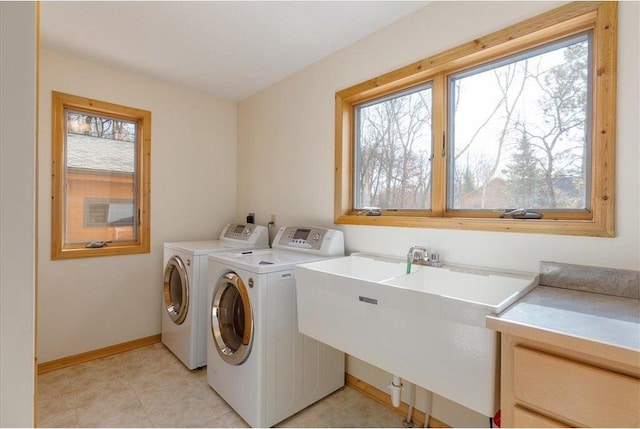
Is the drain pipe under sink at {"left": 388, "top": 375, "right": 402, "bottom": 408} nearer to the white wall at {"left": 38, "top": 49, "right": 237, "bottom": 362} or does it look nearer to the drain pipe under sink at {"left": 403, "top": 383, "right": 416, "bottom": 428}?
the drain pipe under sink at {"left": 403, "top": 383, "right": 416, "bottom": 428}

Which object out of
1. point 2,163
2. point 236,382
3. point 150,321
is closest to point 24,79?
point 2,163

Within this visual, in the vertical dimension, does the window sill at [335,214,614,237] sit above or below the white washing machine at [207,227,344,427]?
above

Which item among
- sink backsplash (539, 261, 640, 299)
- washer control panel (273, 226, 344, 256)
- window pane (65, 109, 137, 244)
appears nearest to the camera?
sink backsplash (539, 261, 640, 299)

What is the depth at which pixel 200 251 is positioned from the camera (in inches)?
91.4

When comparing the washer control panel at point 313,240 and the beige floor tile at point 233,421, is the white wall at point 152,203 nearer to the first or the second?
the washer control panel at point 313,240

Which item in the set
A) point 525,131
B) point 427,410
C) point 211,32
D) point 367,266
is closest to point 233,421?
point 427,410

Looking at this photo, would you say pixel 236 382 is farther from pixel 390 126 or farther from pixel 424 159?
pixel 390 126

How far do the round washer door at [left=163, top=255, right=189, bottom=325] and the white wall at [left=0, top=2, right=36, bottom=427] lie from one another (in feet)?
5.67

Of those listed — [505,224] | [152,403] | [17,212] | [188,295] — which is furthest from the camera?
[188,295]

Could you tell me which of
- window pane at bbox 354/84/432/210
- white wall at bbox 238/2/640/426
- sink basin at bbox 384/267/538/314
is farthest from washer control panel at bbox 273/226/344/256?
sink basin at bbox 384/267/538/314

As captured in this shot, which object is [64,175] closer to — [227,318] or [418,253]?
[227,318]

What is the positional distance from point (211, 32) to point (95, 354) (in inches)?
110

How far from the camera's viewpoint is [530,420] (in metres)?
0.82

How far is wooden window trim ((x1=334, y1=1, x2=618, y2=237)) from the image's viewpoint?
1.19m
